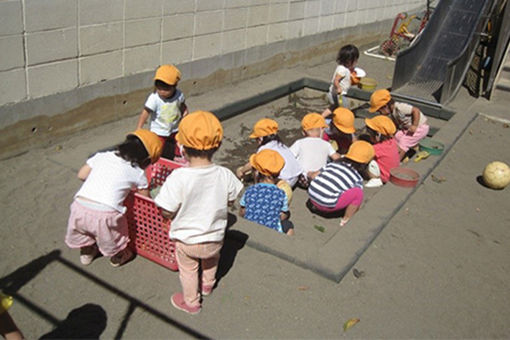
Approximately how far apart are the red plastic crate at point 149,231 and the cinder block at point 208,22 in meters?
4.47

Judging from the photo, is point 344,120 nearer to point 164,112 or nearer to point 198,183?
point 164,112

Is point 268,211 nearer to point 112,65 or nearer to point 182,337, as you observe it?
point 182,337

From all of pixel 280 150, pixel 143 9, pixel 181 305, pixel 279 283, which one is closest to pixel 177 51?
pixel 143 9

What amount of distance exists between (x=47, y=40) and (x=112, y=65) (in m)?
1.04

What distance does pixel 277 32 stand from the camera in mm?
9789

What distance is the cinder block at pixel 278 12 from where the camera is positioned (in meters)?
9.42

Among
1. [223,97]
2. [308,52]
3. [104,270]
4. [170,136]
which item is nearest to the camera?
[104,270]

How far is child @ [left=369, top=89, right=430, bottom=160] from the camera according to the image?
6492mm

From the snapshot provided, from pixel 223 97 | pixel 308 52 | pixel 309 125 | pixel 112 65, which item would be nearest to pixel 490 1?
pixel 308 52

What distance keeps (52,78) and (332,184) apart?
348cm

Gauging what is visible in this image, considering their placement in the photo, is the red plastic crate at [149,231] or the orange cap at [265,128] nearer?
the red plastic crate at [149,231]

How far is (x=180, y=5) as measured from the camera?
289 inches

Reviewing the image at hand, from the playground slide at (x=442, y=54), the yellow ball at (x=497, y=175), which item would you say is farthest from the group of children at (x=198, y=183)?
the playground slide at (x=442, y=54)

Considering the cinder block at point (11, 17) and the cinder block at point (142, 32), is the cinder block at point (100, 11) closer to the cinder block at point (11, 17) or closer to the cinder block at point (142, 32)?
the cinder block at point (142, 32)
